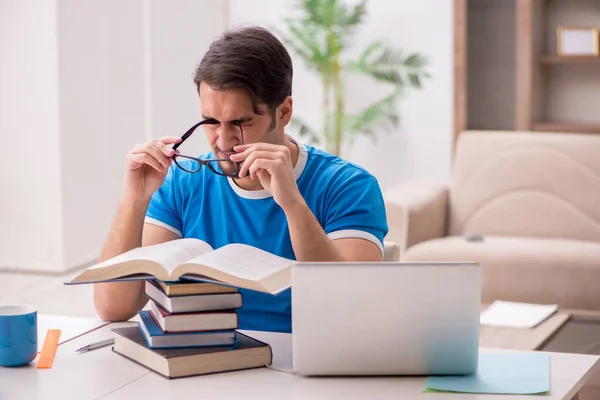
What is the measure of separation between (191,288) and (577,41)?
4064 millimetres

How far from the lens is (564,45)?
5.20 m

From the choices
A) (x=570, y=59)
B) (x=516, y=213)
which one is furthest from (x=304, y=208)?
(x=570, y=59)

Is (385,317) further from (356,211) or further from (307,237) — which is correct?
(356,211)

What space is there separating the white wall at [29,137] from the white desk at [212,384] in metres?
3.47

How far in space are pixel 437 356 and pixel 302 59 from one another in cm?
450

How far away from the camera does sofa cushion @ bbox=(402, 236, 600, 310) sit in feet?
12.1

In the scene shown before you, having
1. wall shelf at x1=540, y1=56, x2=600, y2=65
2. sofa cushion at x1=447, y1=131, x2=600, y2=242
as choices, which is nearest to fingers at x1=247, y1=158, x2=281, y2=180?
sofa cushion at x1=447, y1=131, x2=600, y2=242

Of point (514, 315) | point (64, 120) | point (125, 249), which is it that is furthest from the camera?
point (64, 120)

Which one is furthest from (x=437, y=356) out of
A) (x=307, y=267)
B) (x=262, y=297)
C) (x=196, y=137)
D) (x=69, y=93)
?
(x=196, y=137)

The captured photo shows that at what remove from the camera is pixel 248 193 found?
204 cm

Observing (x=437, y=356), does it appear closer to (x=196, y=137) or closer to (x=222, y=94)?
(x=222, y=94)

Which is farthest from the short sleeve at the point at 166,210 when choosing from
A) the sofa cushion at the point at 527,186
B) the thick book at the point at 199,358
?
the sofa cushion at the point at 527,186

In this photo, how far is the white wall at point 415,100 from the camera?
5.88 meters

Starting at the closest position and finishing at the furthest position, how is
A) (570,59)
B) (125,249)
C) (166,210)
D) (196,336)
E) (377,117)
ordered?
(196,336) → (125,249) → (166,210) → (570,59) → (377,117)
